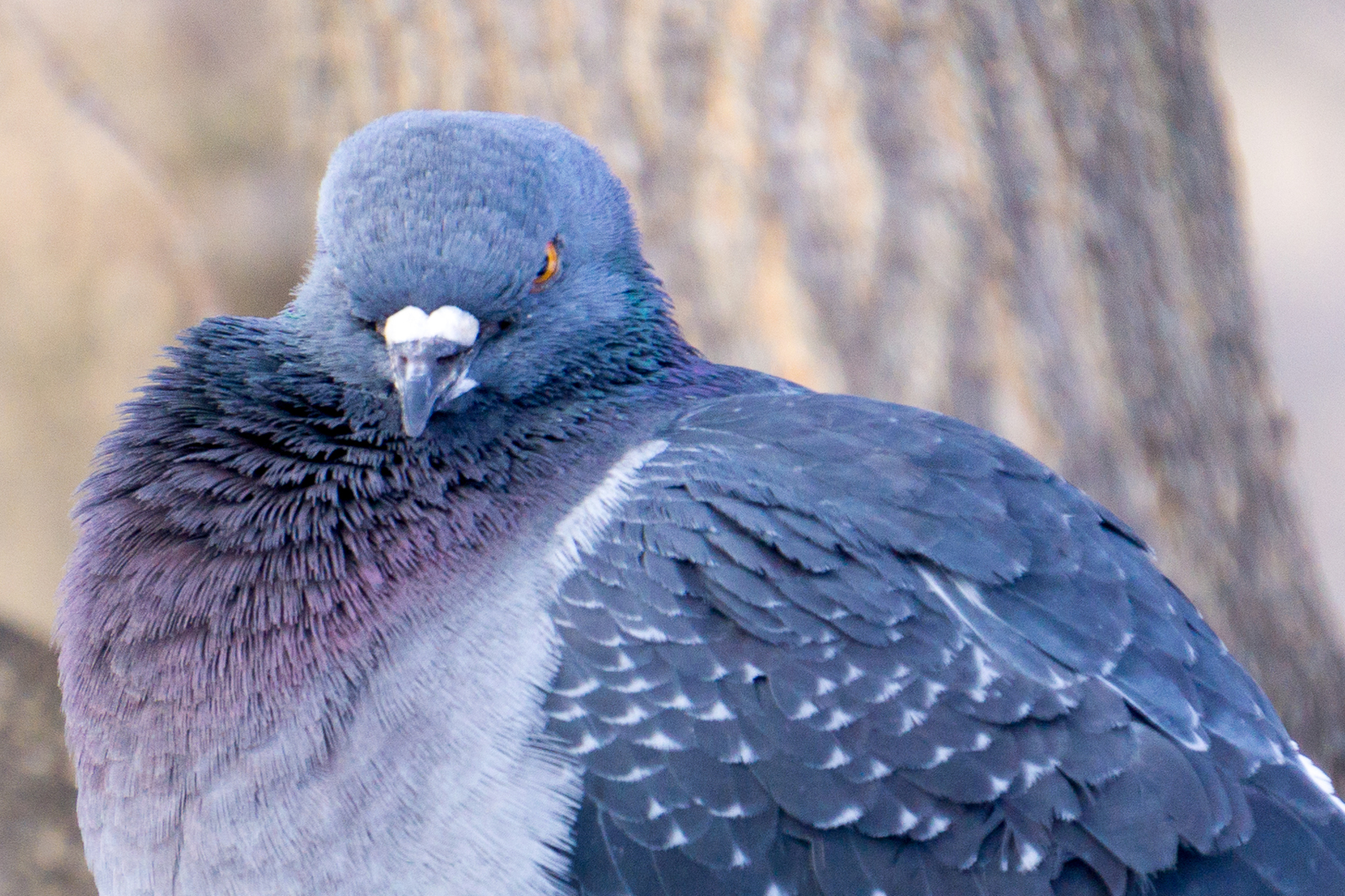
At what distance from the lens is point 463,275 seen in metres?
2.72

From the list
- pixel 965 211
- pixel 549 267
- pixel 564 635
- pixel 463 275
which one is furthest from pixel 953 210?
pixel 564 635

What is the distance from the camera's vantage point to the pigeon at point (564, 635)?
2.45m

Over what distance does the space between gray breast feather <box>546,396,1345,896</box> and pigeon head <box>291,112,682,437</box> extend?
0.43 metres

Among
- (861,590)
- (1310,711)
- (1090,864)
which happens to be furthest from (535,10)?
(1310,711)

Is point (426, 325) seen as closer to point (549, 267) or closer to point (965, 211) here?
point (549, 267)

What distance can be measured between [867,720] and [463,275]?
1223 millimetres

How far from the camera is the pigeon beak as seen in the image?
103 inches

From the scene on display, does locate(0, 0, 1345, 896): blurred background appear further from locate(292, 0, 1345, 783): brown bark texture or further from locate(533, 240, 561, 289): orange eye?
locate(533, 240, 561, 289): orange eye

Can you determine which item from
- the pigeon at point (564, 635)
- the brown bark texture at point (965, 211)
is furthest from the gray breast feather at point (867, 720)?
the brown bark texture at point (965, 211)

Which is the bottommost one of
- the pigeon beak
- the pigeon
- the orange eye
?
the pigeon

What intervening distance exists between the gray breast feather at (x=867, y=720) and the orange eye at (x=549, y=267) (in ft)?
1.72

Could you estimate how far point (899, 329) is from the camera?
178 inches

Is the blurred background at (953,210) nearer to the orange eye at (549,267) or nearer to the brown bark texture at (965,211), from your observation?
the brown bark texture at (965,211)

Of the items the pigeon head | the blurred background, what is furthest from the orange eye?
the blurred background
